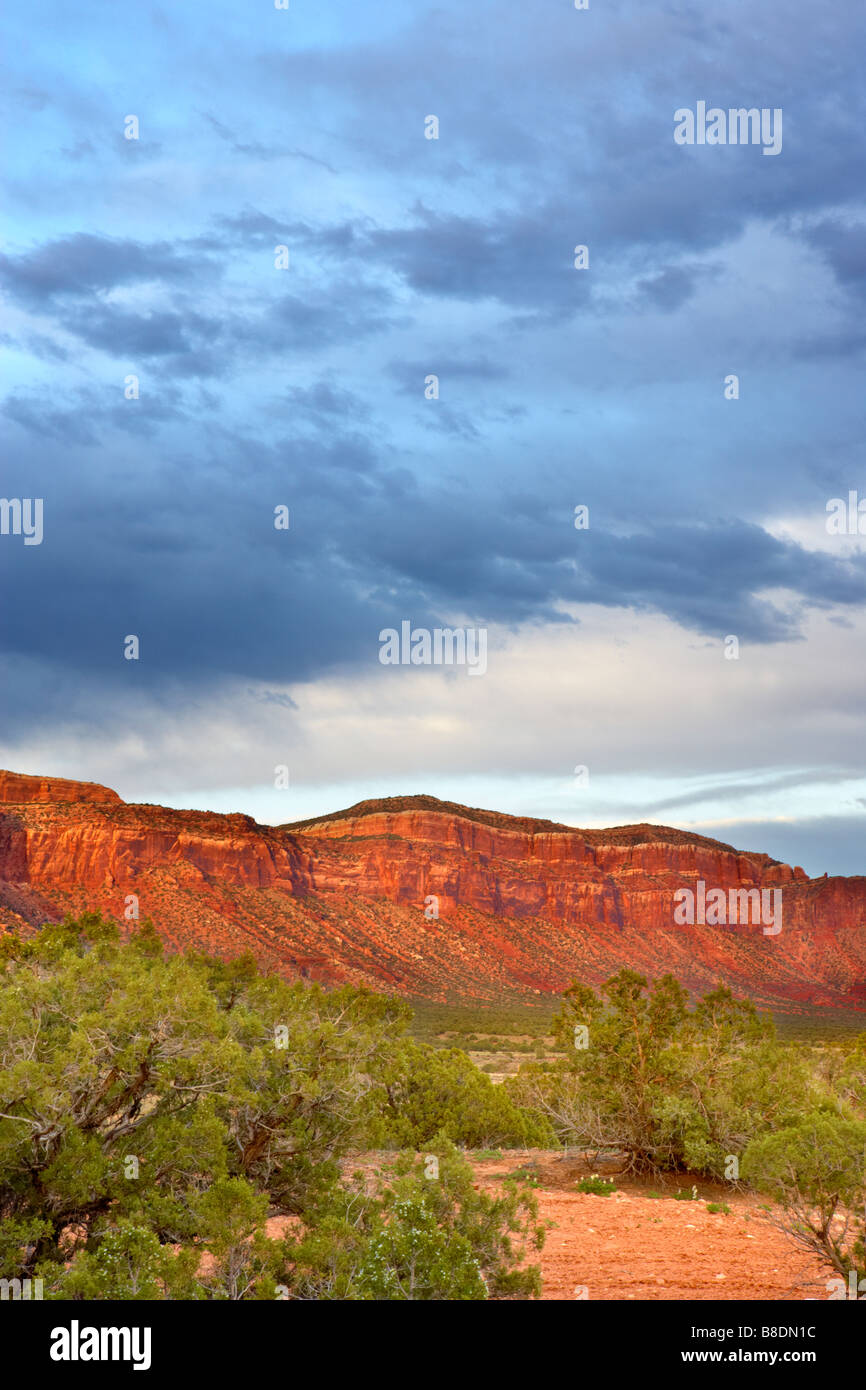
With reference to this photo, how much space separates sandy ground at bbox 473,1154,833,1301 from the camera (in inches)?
410

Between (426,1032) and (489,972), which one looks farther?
(489,972)

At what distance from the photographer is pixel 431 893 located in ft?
379

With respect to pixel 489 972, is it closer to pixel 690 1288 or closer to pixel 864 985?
pixel 864 985

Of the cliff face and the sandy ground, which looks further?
the cliff face

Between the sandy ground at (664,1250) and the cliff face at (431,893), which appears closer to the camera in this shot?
the sandy ground at (664,1250)

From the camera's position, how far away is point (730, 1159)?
15.7m

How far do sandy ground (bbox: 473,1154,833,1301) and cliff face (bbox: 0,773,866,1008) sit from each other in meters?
54.1

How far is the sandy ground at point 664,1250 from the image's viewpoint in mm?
10414

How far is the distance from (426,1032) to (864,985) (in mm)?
75058

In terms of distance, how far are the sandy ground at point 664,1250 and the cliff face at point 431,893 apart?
178ft

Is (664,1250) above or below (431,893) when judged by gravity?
below

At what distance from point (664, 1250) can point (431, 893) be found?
105 meters

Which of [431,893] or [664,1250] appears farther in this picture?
[431,893]
